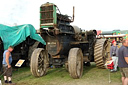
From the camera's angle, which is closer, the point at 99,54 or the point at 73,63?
the point at 73,63

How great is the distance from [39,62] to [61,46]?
127 centimetres

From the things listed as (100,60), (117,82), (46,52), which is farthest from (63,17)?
(117,82)

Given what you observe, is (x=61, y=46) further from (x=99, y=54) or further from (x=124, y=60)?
(x=124, y=60)

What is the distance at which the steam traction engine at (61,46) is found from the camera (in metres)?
6.27

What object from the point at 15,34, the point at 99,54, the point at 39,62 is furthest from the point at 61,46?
the point at 15,34

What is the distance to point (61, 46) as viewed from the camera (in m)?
6.85

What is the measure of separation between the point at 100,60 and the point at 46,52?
114 inches

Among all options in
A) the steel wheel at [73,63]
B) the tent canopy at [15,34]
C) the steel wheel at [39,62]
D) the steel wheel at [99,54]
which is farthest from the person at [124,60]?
the tent canopy at [15,34]

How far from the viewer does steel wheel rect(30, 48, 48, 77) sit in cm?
634

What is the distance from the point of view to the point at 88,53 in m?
8.09

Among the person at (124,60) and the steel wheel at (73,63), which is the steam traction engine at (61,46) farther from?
the person at (124,60)

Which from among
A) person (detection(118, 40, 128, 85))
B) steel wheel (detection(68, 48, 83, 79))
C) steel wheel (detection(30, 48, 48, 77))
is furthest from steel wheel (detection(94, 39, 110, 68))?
person (detection(118, 40, 128, 85))

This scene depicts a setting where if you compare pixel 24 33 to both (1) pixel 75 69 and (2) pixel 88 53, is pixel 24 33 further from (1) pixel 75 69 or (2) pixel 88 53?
(1) pixel 75 69

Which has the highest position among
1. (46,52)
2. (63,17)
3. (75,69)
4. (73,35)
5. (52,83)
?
(63,17)
